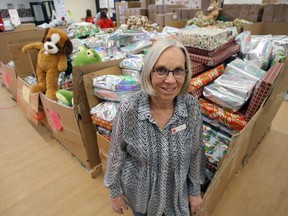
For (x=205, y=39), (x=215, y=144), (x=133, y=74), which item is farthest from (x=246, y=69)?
(x=133, y=74)

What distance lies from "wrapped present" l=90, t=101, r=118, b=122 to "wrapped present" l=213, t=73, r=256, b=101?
2.29 ft

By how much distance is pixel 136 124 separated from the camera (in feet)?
2.52

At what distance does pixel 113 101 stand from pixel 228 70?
0.86 meters

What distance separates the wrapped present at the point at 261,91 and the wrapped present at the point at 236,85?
1.7 inches

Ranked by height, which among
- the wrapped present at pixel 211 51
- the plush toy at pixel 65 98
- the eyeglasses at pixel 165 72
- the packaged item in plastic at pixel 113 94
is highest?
the eyeglasses at pixel 165 72

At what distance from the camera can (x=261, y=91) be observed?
109 centimetres

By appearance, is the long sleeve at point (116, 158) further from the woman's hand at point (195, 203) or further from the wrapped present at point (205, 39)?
the wrapped present at point (205, 39)

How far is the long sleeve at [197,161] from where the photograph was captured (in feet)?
2.70

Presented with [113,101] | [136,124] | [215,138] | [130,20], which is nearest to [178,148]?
[136,124]

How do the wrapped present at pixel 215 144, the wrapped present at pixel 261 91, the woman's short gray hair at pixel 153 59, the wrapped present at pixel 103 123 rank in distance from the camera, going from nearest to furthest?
the woman's short gray hair at pixel 153 59
the wrapped present at pixel 261 91
the wrapped present at pixel 215 144
the wrapped present at pixel 103 123

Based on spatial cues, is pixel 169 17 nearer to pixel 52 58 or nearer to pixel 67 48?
pixel 67 48

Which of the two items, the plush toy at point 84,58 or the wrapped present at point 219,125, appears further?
the plush toy at point 84,58

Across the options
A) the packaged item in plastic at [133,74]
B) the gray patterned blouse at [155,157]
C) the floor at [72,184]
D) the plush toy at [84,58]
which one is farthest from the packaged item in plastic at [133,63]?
the floor at [72,184]

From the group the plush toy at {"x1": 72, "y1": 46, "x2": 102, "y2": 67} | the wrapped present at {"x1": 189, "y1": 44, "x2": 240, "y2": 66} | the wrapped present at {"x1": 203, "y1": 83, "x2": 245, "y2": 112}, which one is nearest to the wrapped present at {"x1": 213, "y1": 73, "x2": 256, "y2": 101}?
the wrapped present at {"x1": 203, "y1": 83, "x2": 245, "y2": 112}
